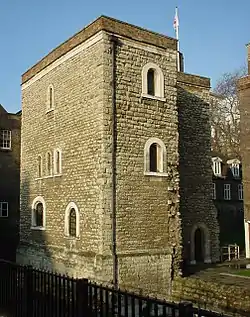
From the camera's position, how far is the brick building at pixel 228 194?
35500mm

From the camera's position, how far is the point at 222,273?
17.9 m

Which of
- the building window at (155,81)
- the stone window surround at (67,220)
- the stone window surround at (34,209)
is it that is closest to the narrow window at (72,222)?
the stone window surround at (67,220)

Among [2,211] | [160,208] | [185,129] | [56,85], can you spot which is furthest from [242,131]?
[2,211]

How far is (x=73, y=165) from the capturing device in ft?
56.6

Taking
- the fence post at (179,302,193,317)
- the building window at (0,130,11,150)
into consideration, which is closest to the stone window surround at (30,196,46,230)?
the building window at (0,130,11,150)

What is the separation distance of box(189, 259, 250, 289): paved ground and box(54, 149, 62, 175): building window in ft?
24.8

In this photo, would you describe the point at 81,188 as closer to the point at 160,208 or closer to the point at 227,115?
the point at 160,208

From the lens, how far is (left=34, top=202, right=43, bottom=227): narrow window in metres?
20.0

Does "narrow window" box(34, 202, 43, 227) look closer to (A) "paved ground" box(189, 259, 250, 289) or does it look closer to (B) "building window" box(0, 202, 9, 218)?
(B) "building window" box(0, 202, 9, 218)

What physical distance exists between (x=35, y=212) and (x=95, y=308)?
14.7m

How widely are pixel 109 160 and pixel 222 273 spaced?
292 inches

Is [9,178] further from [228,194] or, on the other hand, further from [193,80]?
[228,194]

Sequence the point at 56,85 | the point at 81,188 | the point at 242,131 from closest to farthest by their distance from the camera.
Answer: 1. the point at 81,188
2. the point at 56,85
3. the point at 242,131

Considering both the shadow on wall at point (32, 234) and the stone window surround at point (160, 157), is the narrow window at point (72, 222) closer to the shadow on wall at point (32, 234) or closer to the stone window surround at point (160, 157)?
the shadow on wall at point (32, 234)
